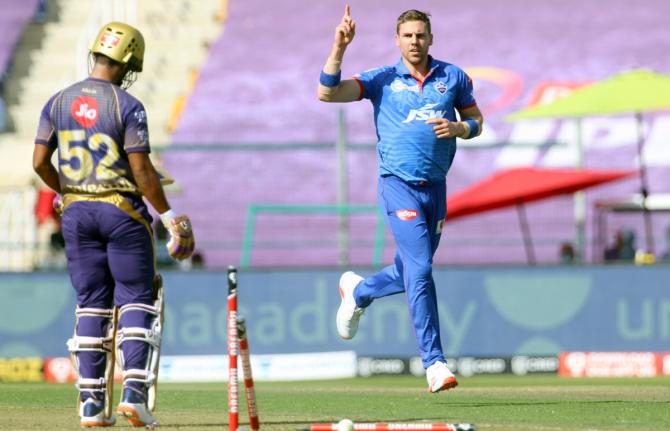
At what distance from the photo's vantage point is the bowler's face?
9.76m

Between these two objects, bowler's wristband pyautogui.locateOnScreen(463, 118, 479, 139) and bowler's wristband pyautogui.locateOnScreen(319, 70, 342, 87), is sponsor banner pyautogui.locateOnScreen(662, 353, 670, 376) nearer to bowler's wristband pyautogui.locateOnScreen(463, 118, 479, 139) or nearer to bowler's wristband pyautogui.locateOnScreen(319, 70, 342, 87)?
bowler's wristband pyautogui.locateOnScreen(463, 118, 479, 139)

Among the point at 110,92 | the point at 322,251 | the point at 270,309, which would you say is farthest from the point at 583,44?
the point at 110,92

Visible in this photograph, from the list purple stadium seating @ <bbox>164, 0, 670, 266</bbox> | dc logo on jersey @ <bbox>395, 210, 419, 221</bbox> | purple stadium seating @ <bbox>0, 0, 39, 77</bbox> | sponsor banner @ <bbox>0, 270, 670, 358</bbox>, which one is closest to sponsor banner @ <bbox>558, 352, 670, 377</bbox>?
sponsor banner @ <bbox>0, 270, 670, 358</bbox>

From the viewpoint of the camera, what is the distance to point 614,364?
667 inches

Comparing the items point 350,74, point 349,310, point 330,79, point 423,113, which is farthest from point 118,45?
point 350,74

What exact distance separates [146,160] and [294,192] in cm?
1480

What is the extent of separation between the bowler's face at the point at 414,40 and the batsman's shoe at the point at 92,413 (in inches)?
128

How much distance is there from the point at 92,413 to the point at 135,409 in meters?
0.34

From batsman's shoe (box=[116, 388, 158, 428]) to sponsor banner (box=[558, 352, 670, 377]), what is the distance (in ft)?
31.9

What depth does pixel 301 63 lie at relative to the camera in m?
31.7

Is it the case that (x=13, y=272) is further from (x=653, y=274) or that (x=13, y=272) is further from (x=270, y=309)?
(x=653, y=274)

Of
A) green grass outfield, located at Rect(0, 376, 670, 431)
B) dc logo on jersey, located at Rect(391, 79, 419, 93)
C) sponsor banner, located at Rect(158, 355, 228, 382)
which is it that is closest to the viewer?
green grass outfield, located at Rect(0, 376, 670, 431)

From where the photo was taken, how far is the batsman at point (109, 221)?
798 cm

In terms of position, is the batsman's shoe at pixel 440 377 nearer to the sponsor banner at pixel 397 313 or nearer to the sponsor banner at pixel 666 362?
the sponsor banner at pixel 397 313
